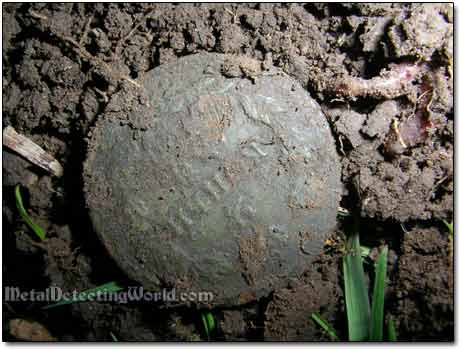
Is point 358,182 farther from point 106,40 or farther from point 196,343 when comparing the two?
point 106,40

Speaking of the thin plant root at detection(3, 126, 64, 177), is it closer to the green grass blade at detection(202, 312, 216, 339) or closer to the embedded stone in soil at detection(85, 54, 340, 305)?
the embedded stone in soil at detection(85, 54, 340, 305)

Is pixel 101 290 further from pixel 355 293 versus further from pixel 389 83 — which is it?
pixel 389 83

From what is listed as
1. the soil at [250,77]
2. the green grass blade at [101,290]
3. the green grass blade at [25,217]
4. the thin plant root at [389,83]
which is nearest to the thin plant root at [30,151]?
the soil at [250,77]

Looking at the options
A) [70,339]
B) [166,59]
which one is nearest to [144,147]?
[166,59]

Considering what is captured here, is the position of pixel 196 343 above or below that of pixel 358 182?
below

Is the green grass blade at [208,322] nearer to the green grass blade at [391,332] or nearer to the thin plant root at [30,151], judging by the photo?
the green grass blade at [391,332]

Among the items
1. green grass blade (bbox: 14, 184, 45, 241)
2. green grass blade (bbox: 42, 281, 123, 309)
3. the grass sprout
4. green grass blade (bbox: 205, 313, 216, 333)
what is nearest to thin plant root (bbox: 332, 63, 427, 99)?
the grass sprout
